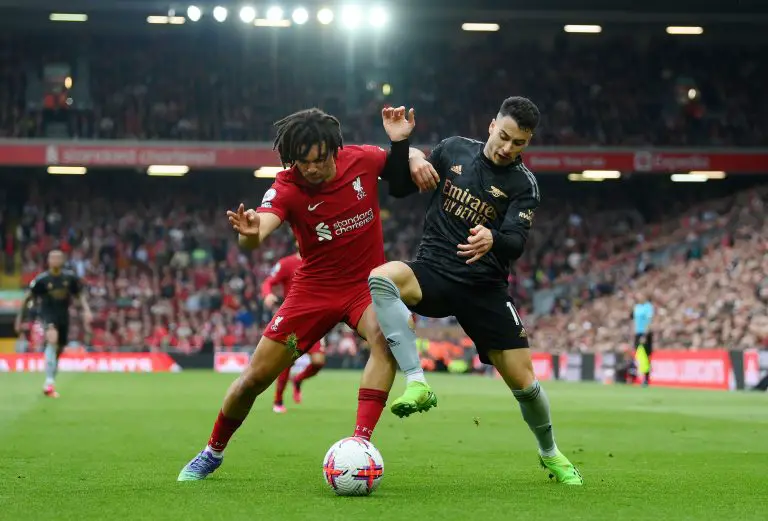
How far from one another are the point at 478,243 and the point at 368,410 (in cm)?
124

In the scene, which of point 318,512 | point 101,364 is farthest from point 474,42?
point 318,512

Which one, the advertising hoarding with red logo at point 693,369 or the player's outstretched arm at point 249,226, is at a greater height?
the player's outstretched arm at point 249,226

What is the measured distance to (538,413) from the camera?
822 centimetres

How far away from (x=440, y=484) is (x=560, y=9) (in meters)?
37.8

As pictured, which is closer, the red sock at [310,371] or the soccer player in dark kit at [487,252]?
the soccer player in dark kit at [487,252]

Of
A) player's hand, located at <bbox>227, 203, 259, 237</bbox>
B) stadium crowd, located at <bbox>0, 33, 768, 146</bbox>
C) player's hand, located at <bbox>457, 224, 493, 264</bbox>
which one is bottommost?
player's hand, located at <bbox>457, 224, 493, 264</bbox>

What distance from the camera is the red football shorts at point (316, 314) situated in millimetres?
8000

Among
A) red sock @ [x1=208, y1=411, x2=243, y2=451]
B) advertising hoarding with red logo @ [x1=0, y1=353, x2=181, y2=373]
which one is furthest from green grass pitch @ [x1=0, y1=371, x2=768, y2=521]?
advertising hoarding with red logo @ [x1=0, y1=353, x2=181, y2=373]

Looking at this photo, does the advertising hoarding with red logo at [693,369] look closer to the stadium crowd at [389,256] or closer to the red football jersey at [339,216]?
the stadium crowd at [389,256]

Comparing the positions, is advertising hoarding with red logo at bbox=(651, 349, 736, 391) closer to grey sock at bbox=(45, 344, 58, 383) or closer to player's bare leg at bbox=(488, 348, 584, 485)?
grey sock at bbox=(45, 344, 58, 383)

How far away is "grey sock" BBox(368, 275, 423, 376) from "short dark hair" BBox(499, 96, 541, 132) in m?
1.37

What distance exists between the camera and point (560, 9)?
43.9m

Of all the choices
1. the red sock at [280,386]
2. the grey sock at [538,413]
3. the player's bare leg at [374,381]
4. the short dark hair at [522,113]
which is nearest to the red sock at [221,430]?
the player's bare leg at [374,381]

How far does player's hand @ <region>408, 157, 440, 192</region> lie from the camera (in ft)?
25.9
